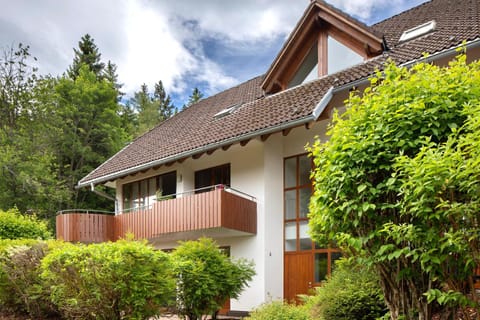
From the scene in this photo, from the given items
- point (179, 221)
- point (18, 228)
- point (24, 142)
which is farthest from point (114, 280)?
point (24, 142)

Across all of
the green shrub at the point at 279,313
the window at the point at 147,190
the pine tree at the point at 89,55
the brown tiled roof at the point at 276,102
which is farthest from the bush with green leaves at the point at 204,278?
the pine tree at the point at 89,55

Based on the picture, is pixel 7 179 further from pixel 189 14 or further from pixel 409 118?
pixel 409 118

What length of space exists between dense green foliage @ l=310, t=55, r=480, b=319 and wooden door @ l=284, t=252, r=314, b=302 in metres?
7.17

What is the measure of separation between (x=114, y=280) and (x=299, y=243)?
18.7 ft

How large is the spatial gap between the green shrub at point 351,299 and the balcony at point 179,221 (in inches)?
180

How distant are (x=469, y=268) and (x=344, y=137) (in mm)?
1689

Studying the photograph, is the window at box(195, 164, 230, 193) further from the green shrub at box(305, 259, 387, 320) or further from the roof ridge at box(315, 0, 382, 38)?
the green shrub at box(305, 259, 387, 320)

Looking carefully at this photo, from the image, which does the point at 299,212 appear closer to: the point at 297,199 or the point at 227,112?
the point at 297,199

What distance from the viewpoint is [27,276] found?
10031 mm

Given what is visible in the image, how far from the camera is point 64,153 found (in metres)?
28.7

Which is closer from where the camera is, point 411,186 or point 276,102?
point 411,186

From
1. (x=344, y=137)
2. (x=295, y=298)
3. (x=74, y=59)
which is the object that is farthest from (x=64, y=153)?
(x=344, y=137)

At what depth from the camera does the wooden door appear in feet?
37.7

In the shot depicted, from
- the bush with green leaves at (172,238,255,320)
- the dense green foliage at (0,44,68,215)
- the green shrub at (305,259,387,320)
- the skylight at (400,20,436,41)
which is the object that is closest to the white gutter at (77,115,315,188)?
the bush with green leaves at (172,238,255,320)
